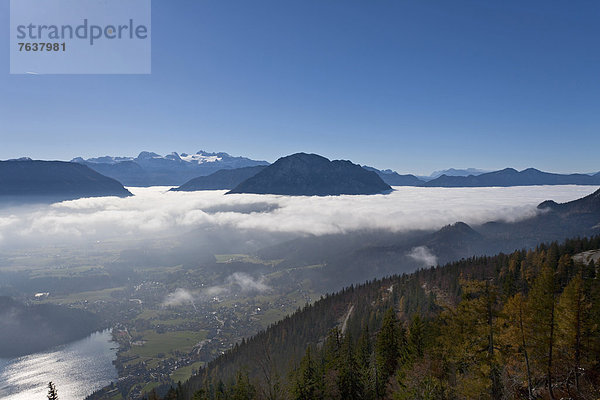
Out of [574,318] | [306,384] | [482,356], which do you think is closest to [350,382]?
[306,384]

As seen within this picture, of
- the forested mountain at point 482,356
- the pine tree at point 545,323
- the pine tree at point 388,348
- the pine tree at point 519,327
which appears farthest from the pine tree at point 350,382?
the pine tree at point 545,323

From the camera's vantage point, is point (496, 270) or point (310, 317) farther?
point (310, 317)

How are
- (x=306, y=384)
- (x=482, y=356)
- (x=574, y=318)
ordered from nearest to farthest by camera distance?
(x=574, y=318) < (x=482, y=356) < (x=306, y=384)

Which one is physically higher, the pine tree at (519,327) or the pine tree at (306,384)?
the pine tree at (519,327)

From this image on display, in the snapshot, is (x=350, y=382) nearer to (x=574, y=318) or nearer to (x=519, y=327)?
(x=519, y=327)

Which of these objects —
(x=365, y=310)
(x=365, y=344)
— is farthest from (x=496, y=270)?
(x=365, y=344)

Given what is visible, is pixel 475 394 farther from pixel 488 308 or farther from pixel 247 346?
pixel 247 346

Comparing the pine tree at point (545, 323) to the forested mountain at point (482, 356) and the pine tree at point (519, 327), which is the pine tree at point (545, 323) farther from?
the pine tree at point (519, 327)

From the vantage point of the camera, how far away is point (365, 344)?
3499 inches

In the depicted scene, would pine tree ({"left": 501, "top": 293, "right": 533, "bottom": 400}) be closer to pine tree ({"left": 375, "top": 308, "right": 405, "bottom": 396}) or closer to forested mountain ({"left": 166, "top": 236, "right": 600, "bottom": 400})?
forested mountain ({"left": 166, "top": 236, "right": 600, "bottom": 400})

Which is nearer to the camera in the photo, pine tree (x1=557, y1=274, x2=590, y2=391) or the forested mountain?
pine tree (x1=557, y1=274, x2=590, y2=391)

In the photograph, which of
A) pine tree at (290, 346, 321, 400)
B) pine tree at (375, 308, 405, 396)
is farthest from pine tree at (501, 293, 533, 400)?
pine tree at (290, 346, 321, 400)

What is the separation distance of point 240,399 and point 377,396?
93.7ft

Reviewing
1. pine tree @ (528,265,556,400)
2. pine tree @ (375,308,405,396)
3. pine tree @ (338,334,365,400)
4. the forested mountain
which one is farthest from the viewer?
pine tree @ (375,308,405,396)
